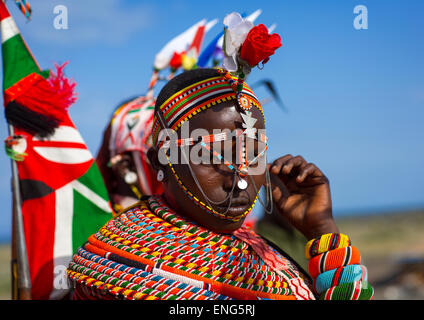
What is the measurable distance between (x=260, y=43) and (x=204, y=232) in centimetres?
100

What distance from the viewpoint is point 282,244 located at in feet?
13.1

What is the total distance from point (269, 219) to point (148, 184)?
1.15 m

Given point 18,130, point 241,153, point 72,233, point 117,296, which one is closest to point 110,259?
point 117,296

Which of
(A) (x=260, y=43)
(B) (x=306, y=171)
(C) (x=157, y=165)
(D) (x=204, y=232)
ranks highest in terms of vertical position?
(A) (x=260, y=43)

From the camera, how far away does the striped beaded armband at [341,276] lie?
2.37 meters

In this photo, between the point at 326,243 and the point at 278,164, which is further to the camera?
the point at 278,164

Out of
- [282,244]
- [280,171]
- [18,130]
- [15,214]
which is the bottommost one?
[282,244]

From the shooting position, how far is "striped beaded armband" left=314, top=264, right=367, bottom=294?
2.37 metres

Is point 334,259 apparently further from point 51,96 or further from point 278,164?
point 51,96

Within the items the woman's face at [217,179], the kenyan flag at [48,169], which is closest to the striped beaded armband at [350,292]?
the woman's face at [217,179]

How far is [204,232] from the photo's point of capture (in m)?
2.42

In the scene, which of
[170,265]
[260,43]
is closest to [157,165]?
[170,265]

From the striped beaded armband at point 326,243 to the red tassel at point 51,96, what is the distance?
2.18 m
